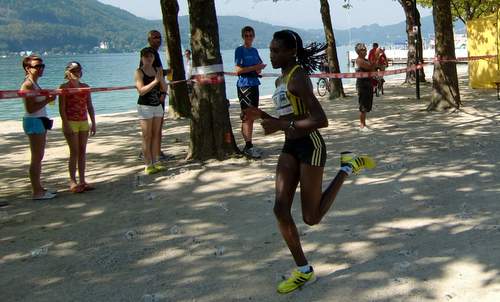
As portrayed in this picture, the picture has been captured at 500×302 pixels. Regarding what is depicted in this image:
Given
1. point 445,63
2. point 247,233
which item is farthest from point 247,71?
point 445,63

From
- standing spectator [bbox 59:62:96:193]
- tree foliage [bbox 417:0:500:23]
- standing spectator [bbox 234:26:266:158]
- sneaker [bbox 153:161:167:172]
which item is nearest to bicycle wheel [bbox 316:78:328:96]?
standing spectator [bbox 234:26:266:158]

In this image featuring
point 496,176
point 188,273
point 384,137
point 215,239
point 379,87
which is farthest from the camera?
point 379,87

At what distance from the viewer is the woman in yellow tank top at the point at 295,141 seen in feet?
12.5

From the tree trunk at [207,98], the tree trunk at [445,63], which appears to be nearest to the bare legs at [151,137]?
the tree trunk at [207,98]

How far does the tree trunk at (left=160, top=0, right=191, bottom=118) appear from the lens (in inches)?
566

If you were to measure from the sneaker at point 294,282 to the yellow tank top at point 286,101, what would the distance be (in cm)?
117

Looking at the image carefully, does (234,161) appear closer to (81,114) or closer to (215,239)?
(81,114)

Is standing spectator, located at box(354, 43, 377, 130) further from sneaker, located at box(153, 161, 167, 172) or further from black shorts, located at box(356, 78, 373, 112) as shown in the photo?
sneaker, located at box(153, 161, 167, 172)

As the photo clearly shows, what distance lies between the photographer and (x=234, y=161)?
27.6 ft

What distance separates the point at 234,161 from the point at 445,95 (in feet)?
23.2

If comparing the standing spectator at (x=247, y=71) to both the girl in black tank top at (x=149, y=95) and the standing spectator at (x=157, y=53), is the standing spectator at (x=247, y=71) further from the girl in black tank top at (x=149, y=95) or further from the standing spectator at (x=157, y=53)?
the girl in black tank top at (x=149, y=95)

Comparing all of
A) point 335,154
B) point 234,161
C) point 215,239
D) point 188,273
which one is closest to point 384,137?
point 335,154

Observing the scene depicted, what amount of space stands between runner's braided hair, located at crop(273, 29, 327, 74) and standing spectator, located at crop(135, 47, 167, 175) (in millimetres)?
3391

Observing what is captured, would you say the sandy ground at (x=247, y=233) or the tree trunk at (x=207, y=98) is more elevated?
the tree trunk at (x=207, y=98)
